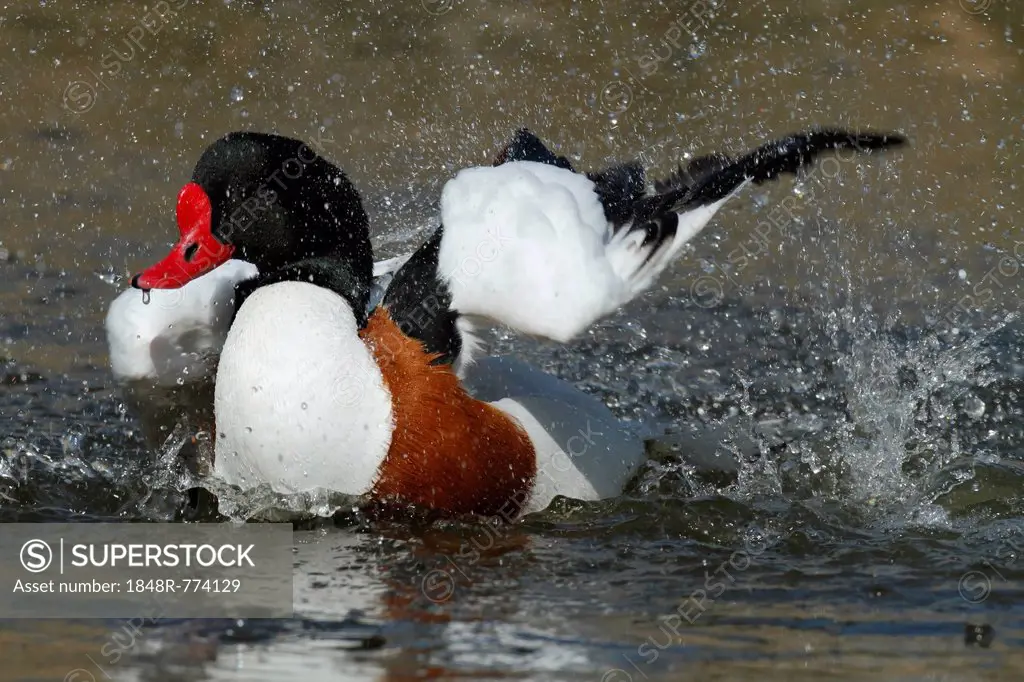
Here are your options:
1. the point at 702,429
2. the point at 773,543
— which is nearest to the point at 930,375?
the point at 702,429

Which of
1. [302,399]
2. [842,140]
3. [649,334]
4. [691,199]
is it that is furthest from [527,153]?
[649,334]

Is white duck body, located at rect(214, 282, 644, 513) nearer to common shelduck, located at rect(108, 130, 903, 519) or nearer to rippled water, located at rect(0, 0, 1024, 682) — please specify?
common shelduck, located at rect(108, 130, 903, 519)

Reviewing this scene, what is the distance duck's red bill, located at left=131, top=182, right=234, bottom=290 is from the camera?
430 centimetres

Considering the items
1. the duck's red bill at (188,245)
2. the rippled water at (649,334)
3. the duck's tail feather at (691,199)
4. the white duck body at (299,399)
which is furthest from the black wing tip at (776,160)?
the duck's red bill at (188,245)

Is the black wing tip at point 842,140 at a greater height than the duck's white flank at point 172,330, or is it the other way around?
the black wing tip at point 842,140

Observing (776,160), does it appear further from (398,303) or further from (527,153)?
(398,303)

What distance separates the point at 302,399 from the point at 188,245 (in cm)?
58

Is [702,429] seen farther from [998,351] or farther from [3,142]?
[3,142]

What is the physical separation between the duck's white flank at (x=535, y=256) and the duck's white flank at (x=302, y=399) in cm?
39

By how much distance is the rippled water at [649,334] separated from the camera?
3.67 meters

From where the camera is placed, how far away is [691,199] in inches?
185

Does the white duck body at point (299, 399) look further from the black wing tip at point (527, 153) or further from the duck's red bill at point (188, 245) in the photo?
the black wing tip at point (527, 153)

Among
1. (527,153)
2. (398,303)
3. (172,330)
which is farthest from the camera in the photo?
(527,153)

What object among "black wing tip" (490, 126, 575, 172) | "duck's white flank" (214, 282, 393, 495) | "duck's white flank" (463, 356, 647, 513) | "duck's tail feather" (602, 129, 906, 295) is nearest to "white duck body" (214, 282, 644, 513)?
"duck's white flank" (214, 282, 393, 495)
